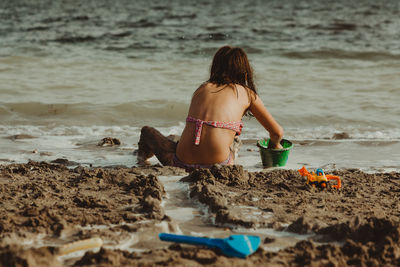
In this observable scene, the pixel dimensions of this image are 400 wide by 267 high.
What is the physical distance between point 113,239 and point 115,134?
3565mm

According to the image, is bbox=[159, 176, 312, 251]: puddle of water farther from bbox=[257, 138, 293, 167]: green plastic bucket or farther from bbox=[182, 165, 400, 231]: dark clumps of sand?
bbox=[257, 138, 293, 167]: green plastic bucket

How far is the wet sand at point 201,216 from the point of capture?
2.29 metres

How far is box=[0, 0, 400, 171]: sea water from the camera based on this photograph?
5324 mm

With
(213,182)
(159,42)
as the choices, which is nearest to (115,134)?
(213,182)

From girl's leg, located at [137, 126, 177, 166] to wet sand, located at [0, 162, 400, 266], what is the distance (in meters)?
0.33

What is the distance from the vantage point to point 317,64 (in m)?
10.8

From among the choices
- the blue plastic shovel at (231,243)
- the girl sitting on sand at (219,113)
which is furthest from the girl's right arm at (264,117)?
the blue plastic shovel at (231,243)

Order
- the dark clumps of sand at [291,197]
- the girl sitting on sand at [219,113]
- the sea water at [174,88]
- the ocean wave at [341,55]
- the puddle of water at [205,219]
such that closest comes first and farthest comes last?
the puddle of water at [205,219] < the dark clumps of sand at [291,197] < the girl sitting on sand at [219,113] < the sea water at [174,88] < the ocean wave at [341,55]

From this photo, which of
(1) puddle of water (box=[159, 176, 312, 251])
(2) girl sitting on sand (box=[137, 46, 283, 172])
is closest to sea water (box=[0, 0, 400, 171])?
(2) girl sitting on sand (box=[137, 46, 283, 172])

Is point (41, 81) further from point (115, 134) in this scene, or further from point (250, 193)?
point (250, 193)

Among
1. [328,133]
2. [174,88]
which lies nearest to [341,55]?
[174,88]

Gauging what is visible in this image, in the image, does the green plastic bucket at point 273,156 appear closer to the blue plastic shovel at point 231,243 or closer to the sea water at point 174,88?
the sea water at point 174,88

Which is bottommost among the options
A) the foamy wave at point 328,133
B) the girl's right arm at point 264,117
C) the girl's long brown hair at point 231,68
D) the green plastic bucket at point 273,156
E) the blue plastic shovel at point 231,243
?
the foamy wave at point 328,133

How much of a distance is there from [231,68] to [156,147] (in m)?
1.00
